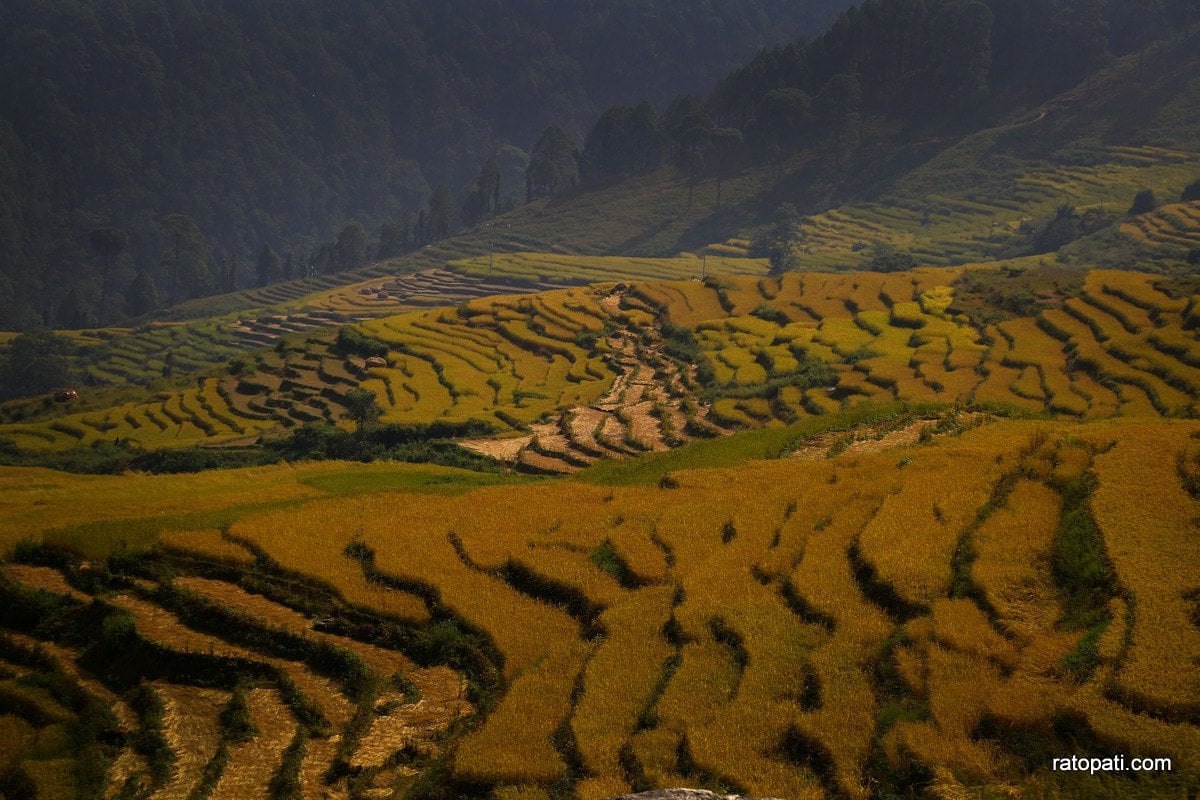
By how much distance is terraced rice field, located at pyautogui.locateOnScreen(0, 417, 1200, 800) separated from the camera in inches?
346

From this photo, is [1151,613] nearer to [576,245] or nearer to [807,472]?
[807,472]

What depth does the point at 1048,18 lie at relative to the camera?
128 m

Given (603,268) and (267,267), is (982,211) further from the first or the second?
(267,267)

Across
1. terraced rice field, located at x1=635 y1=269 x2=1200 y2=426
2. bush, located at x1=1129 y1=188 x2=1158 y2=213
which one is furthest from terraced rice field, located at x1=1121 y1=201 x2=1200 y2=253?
terraced rice field, located at x1=635 y1=269 x2=1200 y2=426

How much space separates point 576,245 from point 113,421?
78.5m

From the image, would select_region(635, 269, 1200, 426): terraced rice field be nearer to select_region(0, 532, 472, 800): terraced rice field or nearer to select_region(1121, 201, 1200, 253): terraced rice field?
select_region(0, 532, 472, 800): terraced rice field

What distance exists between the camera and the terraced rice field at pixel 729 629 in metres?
8.78

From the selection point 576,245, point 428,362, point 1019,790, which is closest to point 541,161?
point 576,245

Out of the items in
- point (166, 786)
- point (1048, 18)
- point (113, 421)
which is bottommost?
point (113, 421)

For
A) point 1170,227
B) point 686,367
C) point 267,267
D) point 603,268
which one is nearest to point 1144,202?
point 1170,227

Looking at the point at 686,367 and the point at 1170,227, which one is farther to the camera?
the point at 1170,227

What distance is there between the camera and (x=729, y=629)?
11133mm

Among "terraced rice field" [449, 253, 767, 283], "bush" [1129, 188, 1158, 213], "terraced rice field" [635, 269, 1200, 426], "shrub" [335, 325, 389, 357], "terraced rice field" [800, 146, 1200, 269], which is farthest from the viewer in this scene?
"terraced rice field" [449, 253, 767, 283]

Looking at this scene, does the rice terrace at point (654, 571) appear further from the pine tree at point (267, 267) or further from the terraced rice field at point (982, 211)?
the pine tree at point (267, 267)
